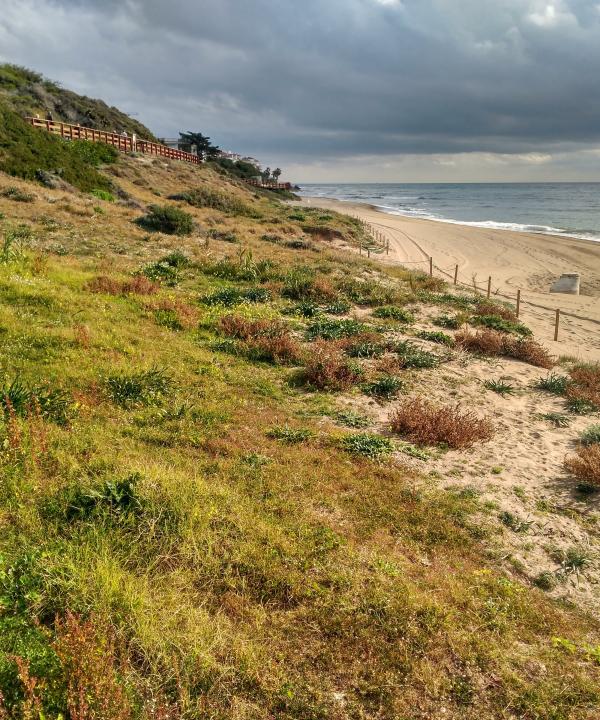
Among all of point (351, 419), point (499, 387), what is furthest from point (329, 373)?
point (499, 387)

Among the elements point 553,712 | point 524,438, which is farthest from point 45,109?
point 553,712

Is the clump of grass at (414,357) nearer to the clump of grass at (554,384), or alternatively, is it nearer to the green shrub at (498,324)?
the clump of grass at (554,384)

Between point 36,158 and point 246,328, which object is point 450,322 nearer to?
point 246,328

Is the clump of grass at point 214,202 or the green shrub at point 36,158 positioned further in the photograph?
the clump of grass at point 214,202

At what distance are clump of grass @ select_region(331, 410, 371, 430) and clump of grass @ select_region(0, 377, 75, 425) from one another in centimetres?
401

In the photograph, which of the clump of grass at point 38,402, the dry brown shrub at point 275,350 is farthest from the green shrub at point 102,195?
the clump of grass at point 38,402

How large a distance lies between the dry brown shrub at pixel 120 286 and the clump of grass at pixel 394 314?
6651 millimetres

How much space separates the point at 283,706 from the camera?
3.29 metres

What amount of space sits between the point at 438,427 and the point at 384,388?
1.76m

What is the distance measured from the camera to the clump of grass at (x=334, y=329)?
472 inches

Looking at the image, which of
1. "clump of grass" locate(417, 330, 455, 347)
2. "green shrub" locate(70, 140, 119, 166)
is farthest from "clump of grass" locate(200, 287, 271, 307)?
"green shrub" locate(70, 140, 119, 166)

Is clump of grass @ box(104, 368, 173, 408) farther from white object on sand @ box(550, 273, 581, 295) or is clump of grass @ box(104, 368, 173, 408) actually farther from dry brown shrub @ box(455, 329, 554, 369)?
white object on sand @ box(550, 273, 581, 295)

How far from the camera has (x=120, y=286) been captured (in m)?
12.4

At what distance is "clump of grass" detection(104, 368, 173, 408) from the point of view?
705cm
